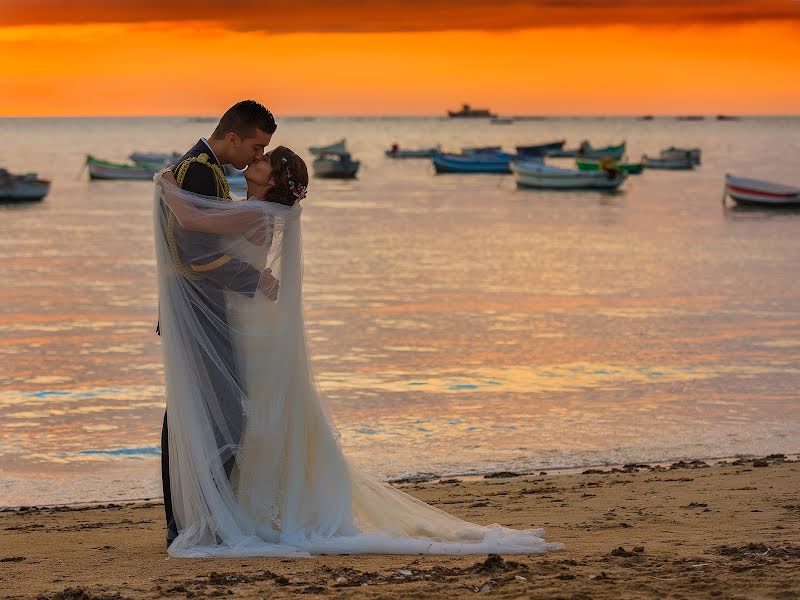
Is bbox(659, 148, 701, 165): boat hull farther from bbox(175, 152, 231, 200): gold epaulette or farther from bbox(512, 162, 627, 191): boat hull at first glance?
bbox(175, 152, 231, 200): gold epaulette

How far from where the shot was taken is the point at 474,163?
81875 millimetres

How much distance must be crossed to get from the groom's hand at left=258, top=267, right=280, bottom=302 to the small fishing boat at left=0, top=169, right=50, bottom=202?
1830 inches

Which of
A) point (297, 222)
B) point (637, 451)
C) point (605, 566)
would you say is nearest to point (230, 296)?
point (297, 222)

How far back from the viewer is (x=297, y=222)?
20.7 ft

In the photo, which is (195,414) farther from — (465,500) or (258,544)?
(465,500)

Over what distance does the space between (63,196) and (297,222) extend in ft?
182

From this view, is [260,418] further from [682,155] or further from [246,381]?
[682,155]

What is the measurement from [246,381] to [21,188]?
4740cm

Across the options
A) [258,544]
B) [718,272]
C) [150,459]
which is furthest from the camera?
[718,272]

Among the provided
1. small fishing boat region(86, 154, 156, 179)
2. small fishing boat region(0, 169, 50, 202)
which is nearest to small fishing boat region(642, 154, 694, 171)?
small fishing boat region(86, 154, 156, 179)

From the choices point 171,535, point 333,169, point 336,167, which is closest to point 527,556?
point 171,535

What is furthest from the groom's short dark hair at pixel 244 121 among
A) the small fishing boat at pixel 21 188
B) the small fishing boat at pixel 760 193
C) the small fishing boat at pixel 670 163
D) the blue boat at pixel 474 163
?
the small fishing boat at pixel 670 163

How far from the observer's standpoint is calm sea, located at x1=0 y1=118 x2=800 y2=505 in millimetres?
10586

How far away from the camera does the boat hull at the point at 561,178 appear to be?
62094mm
